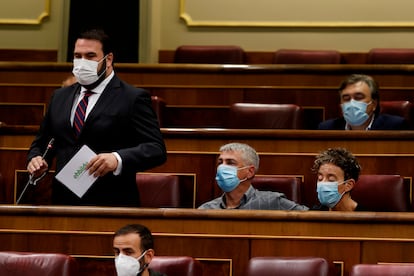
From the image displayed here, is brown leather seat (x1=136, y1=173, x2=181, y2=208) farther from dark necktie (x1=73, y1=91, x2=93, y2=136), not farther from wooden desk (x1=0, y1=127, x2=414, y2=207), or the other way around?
dark necktie (x1=73, y1=91, x2=93, y2=136)

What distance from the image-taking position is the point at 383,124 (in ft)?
4.72

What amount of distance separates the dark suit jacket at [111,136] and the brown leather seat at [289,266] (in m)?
0.19

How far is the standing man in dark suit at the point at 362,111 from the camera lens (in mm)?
1441

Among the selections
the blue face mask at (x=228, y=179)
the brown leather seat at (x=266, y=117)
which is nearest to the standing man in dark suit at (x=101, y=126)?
the blue face mask at (x=228, y=179)

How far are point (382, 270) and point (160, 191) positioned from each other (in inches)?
15.8

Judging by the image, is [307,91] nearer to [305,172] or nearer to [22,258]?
[305,172]

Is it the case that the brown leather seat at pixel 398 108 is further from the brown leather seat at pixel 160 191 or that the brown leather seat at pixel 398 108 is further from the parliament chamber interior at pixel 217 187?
the brown leather seat at pixel 160 191

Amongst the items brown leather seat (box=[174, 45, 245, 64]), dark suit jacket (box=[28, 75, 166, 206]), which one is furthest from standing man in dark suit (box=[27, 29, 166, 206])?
brown leather seat (box=[174, 45, 245, 64])

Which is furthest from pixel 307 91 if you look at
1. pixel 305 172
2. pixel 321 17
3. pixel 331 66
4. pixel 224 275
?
pixel 224 275

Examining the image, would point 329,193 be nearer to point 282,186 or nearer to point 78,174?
point 282,186

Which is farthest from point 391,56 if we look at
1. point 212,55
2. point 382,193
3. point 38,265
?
point 38,265

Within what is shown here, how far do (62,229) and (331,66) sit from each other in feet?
2.44

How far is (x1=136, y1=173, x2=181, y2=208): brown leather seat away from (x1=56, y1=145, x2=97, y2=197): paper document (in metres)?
0.18

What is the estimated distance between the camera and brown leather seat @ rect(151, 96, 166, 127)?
156 centimetres
